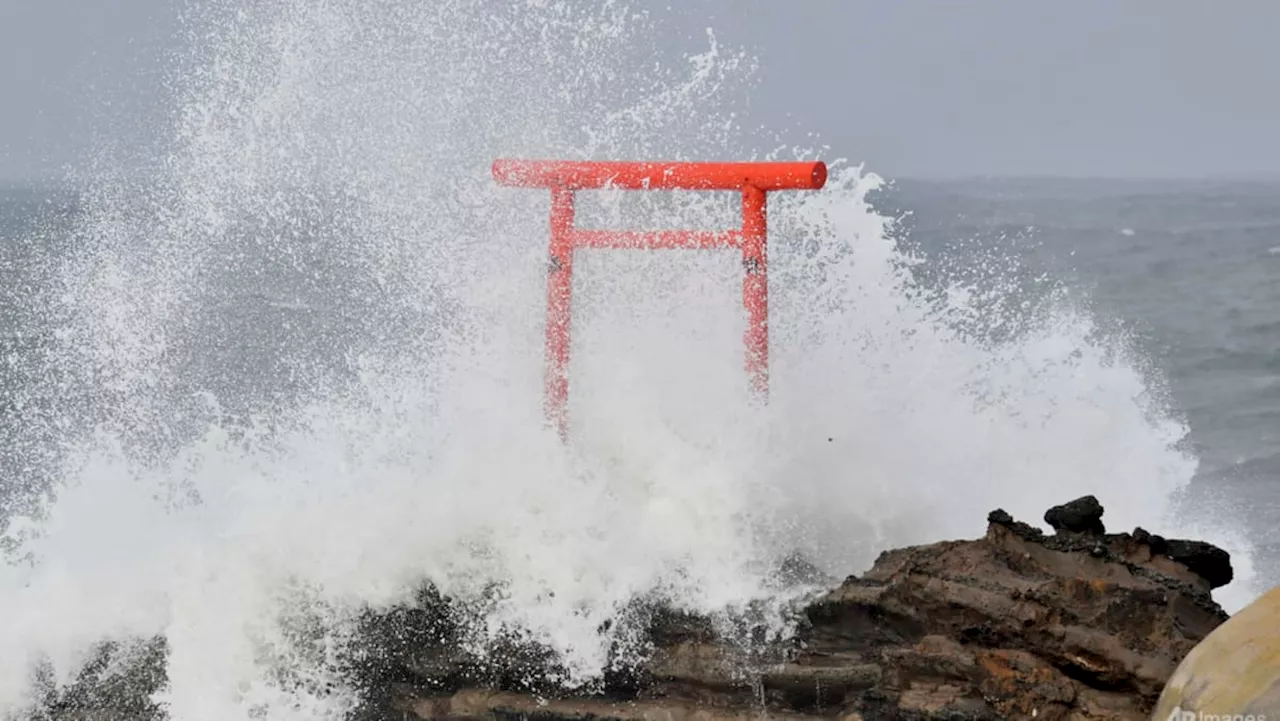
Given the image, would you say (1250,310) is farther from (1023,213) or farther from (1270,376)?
(1023,213)

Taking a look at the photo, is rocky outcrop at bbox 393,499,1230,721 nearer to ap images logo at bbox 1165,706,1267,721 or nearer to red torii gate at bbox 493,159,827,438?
ap images logo at bbox 1165,706,1267,721

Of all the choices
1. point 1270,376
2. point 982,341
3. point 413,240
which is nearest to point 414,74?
point 413,240

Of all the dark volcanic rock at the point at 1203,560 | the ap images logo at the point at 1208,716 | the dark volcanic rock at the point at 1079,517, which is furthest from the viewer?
the dark volcanic rock at the point at 1079,517

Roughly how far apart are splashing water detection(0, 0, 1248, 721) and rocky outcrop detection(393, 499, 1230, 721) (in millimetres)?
245

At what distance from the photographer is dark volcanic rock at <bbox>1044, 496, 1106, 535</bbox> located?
12.8 ft

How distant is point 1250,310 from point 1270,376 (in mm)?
6274

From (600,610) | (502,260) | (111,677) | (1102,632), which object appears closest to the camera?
(1102,632)

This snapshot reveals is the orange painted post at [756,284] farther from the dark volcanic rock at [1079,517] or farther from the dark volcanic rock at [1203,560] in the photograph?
the dark volcanic rock at [1203,560]

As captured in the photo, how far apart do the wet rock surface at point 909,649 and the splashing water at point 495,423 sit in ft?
0.43

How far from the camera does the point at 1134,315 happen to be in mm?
20906

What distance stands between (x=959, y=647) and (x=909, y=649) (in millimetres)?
139

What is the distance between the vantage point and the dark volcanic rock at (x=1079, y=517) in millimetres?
3906

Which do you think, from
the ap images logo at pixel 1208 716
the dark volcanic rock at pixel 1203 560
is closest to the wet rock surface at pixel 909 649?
the dark volcanic rock at pixel 1203 560

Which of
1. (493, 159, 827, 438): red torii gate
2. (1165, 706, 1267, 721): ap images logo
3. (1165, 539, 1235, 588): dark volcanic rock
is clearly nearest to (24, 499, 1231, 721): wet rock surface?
(1165, 539, 1235, 588): dark volcanic rock
